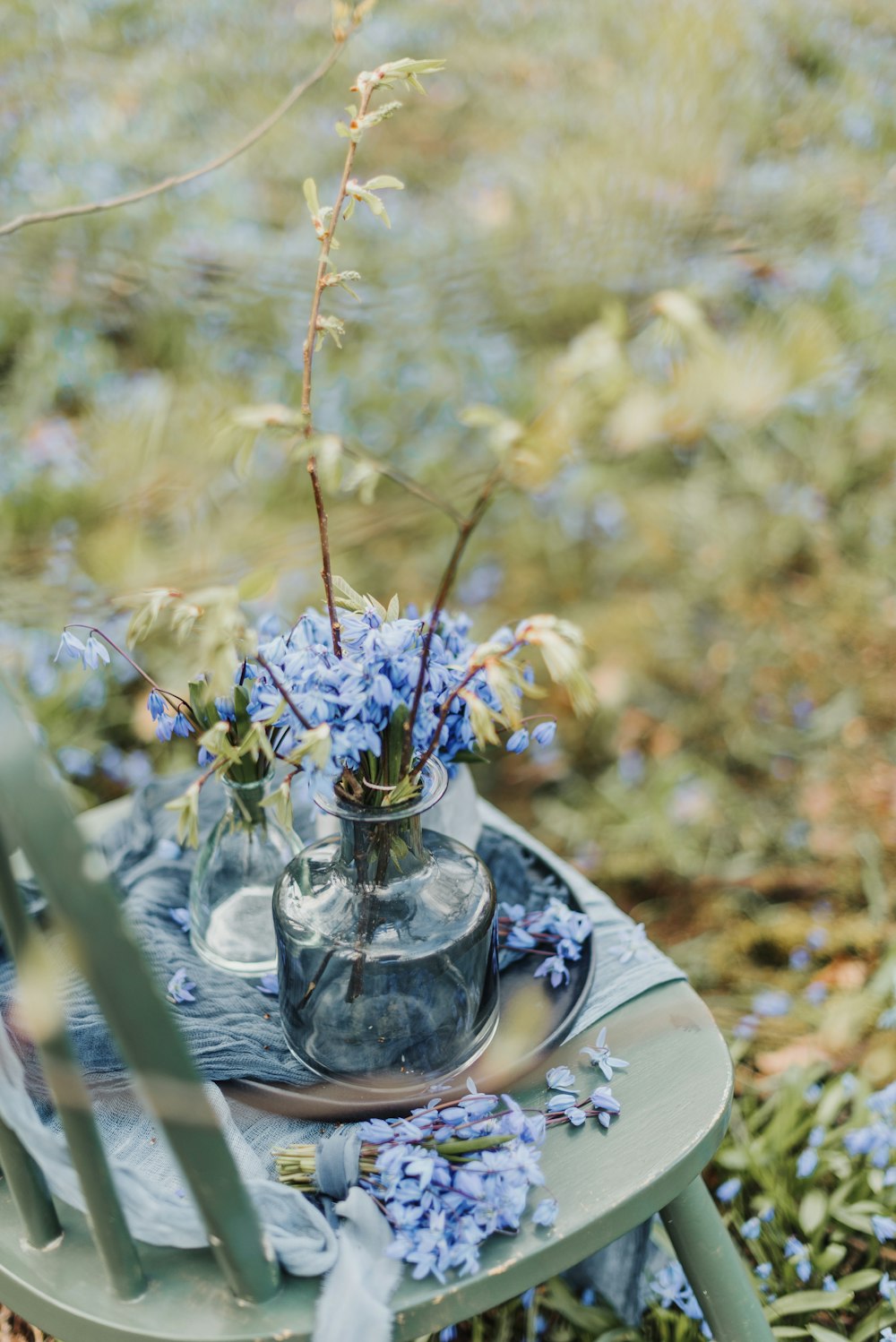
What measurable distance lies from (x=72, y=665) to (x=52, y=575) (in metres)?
0.25

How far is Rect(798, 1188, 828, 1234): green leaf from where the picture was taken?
128 centimetres

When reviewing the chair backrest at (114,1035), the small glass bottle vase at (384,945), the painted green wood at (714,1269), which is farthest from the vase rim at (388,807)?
the painted green wood at (714,1269)

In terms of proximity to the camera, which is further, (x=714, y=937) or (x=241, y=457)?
(x=714, y=937)

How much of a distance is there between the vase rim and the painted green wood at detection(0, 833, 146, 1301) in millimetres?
219

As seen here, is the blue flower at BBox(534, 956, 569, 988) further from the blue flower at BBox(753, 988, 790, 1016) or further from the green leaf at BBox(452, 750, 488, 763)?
the blue flower at BBox(753, 988, 790, 1016)

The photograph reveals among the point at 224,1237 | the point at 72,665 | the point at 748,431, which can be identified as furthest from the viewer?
the point at 748,431

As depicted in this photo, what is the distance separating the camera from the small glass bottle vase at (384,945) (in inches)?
32.6

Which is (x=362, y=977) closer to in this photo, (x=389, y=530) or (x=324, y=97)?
(x=389, y=530)

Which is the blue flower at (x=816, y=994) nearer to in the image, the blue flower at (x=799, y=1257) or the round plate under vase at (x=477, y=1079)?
the blue flower at (x=799, y=1257)

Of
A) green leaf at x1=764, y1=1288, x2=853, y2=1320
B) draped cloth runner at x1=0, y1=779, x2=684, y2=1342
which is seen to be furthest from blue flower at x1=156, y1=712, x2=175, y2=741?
green leaf at x1=764, y1=1288, x2=853, y2=1320

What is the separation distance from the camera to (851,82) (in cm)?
314

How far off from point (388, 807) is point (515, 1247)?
0.33 m

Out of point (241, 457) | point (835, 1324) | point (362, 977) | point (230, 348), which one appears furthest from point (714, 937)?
point (230, 348)

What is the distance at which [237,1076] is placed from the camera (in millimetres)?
911
